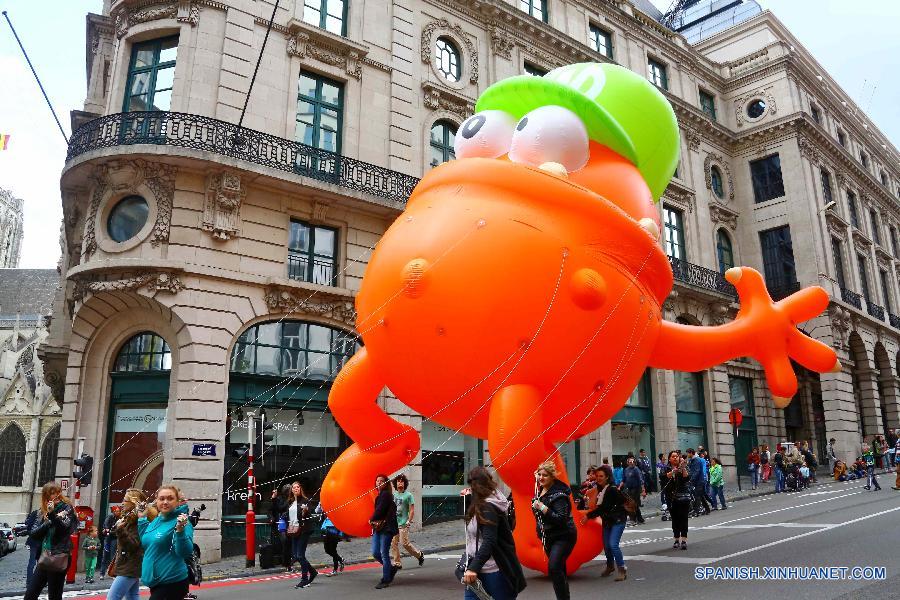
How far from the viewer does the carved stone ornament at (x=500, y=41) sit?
21.9 metres

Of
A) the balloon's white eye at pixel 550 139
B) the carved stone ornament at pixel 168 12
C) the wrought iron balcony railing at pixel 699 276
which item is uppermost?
the carved stone ornament at pixel 168 12

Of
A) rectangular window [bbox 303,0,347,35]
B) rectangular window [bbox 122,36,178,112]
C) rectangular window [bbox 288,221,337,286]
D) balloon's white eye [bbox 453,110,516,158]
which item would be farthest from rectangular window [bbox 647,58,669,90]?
balloon's white eye [bbox 453,110,516,158]

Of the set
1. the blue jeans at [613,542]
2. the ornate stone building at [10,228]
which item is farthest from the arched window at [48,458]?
the blue jeans at [613,542]

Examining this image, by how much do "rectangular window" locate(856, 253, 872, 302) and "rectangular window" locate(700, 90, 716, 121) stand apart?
10.5 m

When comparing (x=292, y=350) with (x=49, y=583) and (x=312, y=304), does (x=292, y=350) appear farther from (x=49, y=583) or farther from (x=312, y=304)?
(x=49, y=583)

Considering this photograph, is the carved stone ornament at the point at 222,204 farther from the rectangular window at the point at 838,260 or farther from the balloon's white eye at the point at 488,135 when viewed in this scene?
the rectangular window at the point at 838,260

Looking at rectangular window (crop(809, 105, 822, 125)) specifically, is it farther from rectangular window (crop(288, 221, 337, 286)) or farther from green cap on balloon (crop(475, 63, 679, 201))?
green cap on balloon (crop(475, 63, 679, 201))

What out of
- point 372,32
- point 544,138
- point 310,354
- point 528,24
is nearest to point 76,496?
point 310,354

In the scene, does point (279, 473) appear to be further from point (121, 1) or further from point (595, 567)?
point (121, 1)

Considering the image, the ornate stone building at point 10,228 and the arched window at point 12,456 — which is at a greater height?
the ornate stone building at point 10,228

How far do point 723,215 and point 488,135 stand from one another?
83.7ft

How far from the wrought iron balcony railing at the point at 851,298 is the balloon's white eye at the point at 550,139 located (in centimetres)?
2838

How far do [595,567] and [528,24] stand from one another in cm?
Answer: 1847

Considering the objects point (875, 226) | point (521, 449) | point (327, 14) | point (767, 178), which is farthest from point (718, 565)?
point (875, 226)
